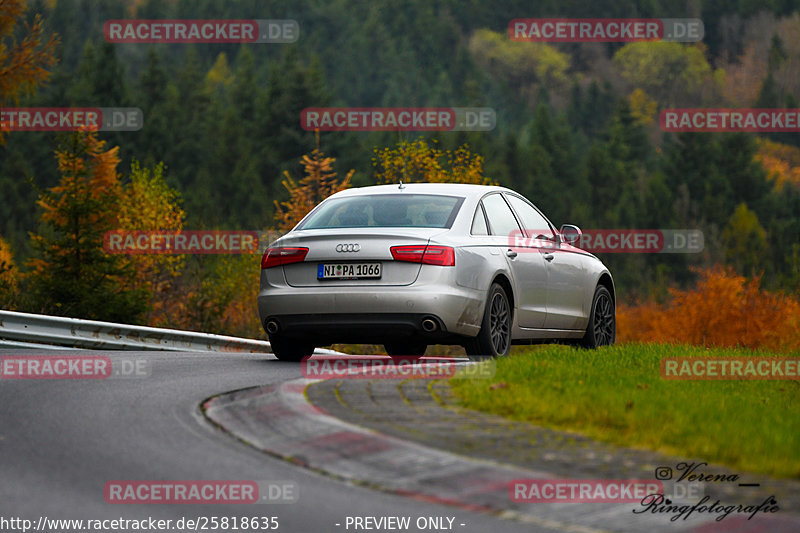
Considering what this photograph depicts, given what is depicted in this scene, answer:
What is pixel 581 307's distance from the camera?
13484mm

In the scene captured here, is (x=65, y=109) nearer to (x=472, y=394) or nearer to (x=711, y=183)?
(x=711, y=183)

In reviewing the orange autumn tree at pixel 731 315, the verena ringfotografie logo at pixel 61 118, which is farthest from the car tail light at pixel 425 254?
the verena ringfotografie logo at pixel 61 118

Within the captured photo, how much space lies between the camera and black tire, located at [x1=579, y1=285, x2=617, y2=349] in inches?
544

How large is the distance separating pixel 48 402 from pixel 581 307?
21.0ft

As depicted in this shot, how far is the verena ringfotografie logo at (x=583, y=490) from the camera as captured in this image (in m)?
5.78

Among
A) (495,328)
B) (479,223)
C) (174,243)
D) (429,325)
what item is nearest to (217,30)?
(174,243)

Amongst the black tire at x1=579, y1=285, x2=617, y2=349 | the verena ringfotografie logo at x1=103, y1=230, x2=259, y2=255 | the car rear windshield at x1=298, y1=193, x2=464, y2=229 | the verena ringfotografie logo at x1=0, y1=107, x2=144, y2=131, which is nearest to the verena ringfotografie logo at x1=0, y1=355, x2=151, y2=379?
the car rear windshield at x1=298, y1=193, x2=464, y2=229

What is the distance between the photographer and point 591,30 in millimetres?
161750

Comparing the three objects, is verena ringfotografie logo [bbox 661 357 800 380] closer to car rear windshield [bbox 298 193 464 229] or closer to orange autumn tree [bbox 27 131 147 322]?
car rear windshield [bbox 298 193 464 229]

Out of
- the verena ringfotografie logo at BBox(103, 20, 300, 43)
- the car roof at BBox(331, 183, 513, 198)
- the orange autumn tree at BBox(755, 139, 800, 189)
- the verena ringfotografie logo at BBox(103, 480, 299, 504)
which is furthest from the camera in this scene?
the verena ringfotografie logo at BBox(103, 20, 300, 43)

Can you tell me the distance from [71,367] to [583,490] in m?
6.83

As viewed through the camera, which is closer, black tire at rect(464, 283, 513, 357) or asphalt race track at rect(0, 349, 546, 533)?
asphalt race track at rect(0, 349, 546, 533)

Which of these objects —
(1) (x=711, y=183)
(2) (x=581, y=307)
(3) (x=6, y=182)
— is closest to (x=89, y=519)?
(2) (x=581, y=307)

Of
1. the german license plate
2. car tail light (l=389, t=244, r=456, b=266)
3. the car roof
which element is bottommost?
the german license plate
